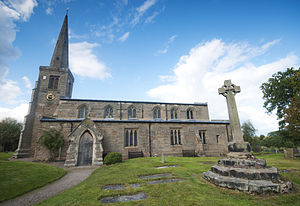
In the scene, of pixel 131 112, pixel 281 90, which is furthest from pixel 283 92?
pixel 131 112

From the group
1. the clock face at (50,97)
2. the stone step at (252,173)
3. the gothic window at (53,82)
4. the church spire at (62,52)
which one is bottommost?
the stone step at (252,173)

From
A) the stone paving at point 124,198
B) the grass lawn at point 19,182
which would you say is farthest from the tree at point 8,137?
the stone paving at point 124,198

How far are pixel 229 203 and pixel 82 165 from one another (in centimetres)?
1432

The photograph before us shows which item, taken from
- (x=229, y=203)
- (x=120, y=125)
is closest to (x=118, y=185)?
(x=229, y=203)

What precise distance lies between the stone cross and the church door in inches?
533

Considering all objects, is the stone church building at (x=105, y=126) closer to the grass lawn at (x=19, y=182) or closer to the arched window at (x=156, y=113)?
the arched window at (x=156, y=113)

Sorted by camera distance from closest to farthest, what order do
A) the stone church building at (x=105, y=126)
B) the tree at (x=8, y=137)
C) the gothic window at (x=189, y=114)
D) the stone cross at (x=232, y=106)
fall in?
the stone cross at (x=232, y=106), the stone church building at (x=105, y=126), the gothic window at (x=189, y=114), the tree at (x=8, y=137)

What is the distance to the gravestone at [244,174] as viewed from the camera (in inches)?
195

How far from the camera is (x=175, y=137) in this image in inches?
782

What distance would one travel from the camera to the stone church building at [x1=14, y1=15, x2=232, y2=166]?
1513cm

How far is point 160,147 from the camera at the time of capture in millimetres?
18781

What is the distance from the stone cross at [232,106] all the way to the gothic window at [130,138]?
1285 cm

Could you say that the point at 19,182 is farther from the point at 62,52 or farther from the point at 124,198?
the point at 62,52

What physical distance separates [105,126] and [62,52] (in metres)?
23.2
